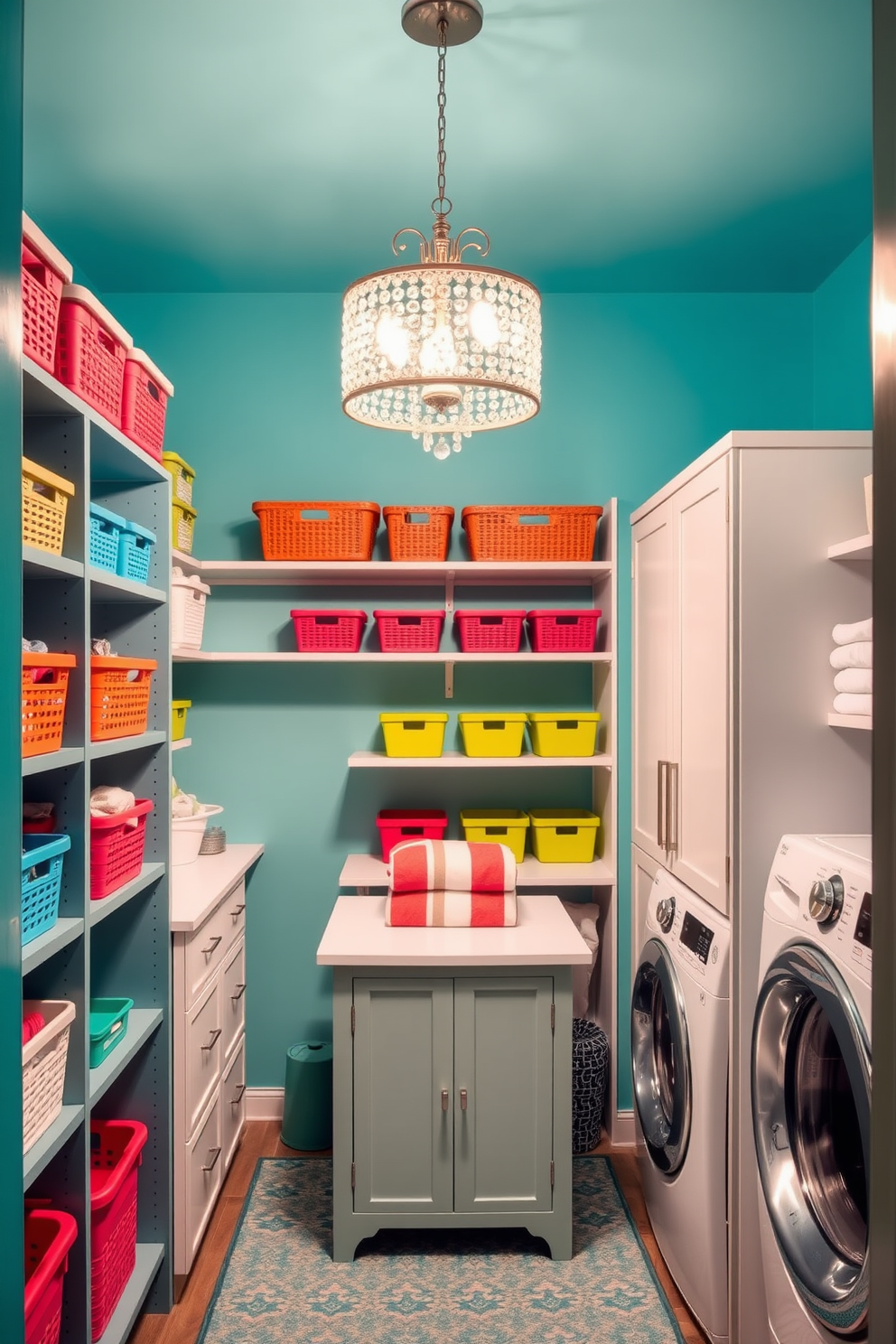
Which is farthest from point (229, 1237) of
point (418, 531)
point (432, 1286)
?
point (418, 531)

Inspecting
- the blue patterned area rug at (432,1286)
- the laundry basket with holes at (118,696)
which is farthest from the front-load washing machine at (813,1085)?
the laundry basket with holes at (118,696)

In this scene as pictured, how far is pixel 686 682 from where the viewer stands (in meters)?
2.41

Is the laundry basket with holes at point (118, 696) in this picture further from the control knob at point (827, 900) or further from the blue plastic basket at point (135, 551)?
the control knob at point (827, 900)

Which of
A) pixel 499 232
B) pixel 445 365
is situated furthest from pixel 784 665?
pixel 499 232

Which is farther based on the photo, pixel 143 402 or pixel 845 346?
pixel 845 346

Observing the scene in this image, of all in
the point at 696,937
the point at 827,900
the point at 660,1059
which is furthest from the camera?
the point at 660,1059

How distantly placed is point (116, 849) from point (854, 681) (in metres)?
1.56

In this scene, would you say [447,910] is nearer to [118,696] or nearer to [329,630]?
[329,630]

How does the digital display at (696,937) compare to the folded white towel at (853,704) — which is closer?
the folded white towel at (853,704)

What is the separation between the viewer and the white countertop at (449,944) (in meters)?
2.34

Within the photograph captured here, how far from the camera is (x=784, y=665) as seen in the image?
202 cm

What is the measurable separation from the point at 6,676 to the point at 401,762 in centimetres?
221

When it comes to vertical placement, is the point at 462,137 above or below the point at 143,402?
above

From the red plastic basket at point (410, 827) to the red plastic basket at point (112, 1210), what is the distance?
3.84ft
